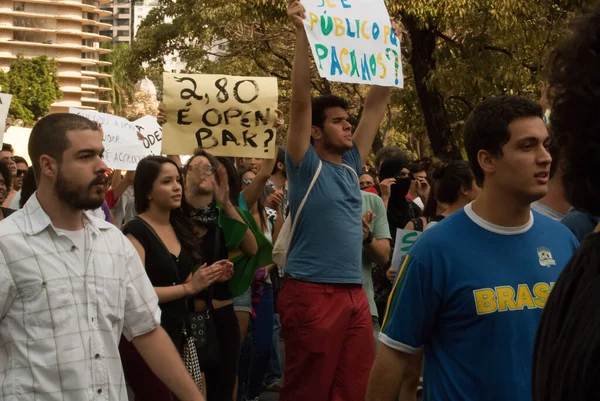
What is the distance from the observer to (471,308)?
3.96 meters

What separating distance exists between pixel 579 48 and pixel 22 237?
9.10 feet

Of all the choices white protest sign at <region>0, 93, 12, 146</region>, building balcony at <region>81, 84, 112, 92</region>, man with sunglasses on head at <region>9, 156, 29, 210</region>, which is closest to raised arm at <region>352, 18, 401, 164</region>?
white protest sign at <region>0, 93, 12, 146</region>

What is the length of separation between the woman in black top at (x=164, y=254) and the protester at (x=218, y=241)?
0.28 m

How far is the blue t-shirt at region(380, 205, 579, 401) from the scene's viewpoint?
154 inches

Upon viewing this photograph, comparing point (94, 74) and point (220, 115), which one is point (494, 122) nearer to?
point (220, 115)

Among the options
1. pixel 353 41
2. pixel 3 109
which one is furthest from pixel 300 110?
pixel 3 109

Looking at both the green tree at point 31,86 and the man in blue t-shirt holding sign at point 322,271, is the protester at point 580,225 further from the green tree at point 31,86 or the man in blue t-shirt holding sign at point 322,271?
the green tree at point 31,86

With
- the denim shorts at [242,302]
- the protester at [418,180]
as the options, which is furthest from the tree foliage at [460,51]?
the denim shorts at [242,302]

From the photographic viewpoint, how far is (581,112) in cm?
199

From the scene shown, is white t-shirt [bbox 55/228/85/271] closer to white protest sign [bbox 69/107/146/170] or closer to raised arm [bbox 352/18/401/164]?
raised arm [bbox 352/18/401/164]

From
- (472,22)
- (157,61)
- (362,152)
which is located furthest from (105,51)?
(362,152)

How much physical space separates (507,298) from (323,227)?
2548 mm

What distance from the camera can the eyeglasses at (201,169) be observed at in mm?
7777

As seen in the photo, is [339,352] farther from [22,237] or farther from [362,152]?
[22,237]
